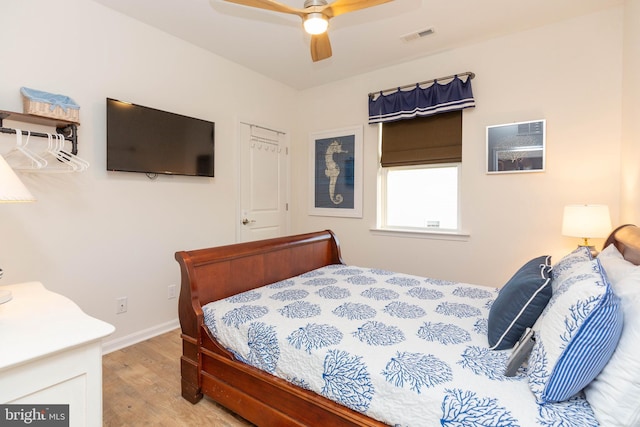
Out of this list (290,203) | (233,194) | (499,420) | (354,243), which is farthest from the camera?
(290,203)

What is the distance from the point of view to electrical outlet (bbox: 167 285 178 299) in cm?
313

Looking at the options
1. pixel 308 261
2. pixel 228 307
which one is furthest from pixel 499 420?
pixel 308 261

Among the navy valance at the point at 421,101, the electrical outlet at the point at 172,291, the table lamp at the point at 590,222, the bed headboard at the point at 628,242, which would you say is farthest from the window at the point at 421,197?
the electrical outlet at the point at 172,291

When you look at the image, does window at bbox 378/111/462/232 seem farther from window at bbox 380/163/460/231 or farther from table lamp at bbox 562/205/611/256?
table lamp at bbox 562/205/611/256

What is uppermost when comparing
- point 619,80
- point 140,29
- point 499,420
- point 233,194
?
point 140,29

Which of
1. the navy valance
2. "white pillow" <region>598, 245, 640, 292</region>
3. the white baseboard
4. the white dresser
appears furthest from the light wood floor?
the navy valance

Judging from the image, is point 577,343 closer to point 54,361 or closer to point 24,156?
point 54,361

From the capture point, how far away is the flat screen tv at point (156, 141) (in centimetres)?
262

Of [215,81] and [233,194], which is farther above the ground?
[215,81]

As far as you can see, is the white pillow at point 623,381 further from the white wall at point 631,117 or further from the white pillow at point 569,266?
the white wall at point 631,117

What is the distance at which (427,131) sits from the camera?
139 inches

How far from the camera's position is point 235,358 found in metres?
1.73

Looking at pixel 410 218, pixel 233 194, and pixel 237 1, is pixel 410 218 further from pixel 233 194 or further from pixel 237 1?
pixel 237 1

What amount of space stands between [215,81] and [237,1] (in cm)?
175
